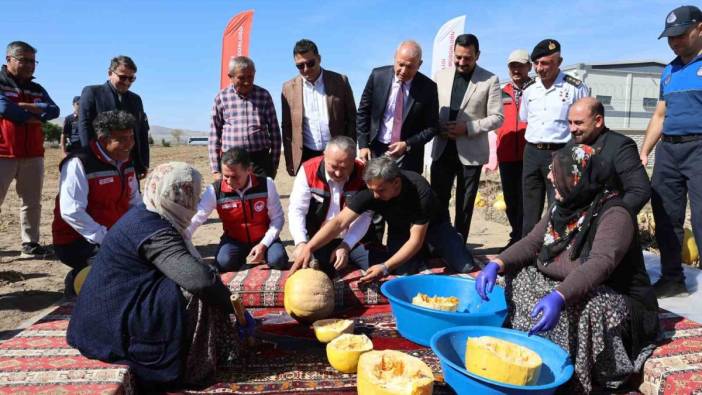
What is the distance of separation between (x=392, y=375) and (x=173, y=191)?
132 cm

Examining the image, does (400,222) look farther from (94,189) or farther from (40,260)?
(40,260)

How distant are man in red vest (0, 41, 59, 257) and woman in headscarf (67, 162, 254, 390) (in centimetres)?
366

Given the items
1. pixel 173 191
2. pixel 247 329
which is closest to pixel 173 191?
pixel 173 191

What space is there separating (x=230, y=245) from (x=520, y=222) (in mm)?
2991

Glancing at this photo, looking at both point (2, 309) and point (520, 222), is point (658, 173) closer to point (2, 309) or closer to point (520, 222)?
point (520, 222)

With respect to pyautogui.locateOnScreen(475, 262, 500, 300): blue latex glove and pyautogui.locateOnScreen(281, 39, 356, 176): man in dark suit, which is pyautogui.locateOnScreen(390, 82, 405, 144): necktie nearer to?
pyautogui.locateOnScreen(281, 39, 356, 176): man in dark suit

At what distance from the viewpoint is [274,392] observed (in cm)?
252

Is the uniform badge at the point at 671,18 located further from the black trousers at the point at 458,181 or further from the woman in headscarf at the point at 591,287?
the black trousers at the point at 458,181

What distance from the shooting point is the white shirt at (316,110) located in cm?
478

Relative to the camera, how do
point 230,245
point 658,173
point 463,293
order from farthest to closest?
point 230,245, point 658,173, point 463,293

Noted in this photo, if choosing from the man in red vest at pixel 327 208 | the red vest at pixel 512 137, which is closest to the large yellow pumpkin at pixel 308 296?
the man in red vest at pixel 327 208

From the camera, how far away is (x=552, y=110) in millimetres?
4488

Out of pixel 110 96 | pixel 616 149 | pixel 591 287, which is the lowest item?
pixel 591 287

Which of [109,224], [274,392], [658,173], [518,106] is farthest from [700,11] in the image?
[109,224]
